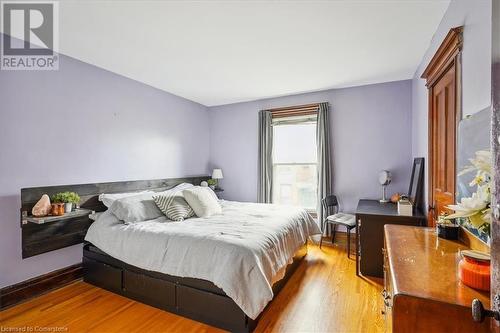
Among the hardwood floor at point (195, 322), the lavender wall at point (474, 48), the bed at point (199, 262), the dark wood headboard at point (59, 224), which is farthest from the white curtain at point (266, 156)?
the lavender wall at point (474, 48)

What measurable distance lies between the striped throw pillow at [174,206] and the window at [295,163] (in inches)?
76.5

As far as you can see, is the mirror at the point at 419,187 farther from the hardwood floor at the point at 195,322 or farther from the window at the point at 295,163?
the window at the point at 295,163

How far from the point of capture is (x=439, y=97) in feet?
7.25

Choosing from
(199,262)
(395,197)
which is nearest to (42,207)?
(199,262)

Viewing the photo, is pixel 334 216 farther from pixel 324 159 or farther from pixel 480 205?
pixel 480 205

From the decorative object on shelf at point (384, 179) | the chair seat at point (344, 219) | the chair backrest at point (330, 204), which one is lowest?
the chair seat at point (344, 219)

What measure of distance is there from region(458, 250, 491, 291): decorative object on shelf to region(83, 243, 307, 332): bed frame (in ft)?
4.78

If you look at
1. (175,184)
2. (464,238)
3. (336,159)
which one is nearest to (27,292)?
(175,184)

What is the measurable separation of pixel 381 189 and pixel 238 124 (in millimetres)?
2787

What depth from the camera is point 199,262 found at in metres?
2.03

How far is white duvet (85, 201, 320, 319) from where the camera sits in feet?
6.08

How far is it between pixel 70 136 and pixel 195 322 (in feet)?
7.89

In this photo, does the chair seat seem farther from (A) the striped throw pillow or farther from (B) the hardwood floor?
(A) the striped throw pillow

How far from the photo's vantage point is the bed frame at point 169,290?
6.34 ft
